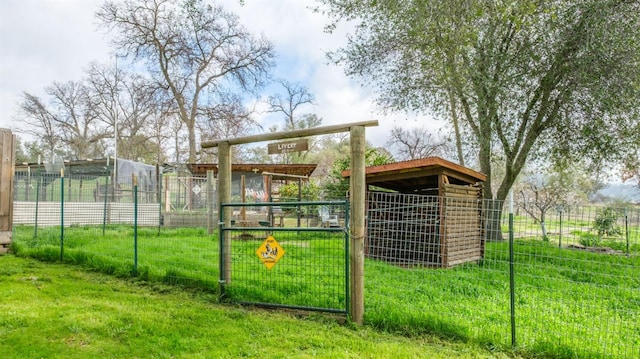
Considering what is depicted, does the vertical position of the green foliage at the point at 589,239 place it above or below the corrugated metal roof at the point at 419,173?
below

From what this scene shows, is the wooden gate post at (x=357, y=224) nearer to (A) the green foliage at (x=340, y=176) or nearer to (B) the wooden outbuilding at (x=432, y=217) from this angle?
(B) the wooden outbuilding at (x=432, y=217)

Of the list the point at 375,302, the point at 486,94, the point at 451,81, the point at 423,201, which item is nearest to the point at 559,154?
the point at 486,94

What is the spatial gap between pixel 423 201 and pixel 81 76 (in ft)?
82.6

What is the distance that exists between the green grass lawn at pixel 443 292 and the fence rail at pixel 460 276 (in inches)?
0.6

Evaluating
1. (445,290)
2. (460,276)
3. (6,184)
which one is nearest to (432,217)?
(460,276)

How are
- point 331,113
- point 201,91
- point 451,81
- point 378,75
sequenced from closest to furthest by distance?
point 451,81 < point 378,75 < point 201,91 < point 331,113

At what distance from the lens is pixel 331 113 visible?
29.8 m

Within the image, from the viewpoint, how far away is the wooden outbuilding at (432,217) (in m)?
6.34

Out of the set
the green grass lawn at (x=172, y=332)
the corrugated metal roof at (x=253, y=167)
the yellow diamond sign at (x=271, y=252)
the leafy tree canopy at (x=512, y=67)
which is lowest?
the green grass lawn at (x=172, y=332)

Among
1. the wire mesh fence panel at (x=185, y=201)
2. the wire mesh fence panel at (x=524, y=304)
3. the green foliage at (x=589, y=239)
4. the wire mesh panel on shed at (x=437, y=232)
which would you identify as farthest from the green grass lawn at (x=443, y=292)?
the wire mesh fence panel at (x=185, y=201)

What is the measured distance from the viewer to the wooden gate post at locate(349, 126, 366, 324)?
141 inches

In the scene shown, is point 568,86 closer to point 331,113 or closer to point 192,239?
point 192,239

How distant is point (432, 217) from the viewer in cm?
701

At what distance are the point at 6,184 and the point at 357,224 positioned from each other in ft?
21.0
